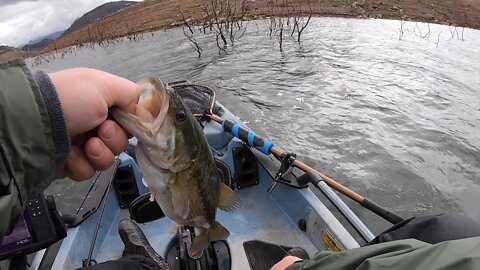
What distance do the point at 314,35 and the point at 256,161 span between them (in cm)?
2092

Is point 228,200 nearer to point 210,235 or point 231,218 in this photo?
point 210,235

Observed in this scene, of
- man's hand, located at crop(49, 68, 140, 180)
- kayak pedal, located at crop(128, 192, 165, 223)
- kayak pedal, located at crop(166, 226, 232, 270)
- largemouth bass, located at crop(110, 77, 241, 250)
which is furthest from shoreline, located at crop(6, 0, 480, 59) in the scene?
man's hand, located at crop(49, 68, 140, 180)

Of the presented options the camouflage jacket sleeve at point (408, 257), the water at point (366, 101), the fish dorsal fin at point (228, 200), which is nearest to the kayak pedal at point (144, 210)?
the fish dorsal fin at point (228, 200)

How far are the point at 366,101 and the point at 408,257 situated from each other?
11604mm

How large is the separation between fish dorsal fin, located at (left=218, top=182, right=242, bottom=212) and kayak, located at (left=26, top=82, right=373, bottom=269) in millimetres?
1483

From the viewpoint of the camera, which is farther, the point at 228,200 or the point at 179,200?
the point at 228,200

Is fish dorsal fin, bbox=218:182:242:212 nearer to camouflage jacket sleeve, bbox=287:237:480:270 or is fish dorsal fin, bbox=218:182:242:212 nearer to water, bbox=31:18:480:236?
camouflage jacket sleeve, bbox=287:237:480:270

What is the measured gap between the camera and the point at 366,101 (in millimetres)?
12258

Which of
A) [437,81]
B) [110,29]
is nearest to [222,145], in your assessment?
[437,81]

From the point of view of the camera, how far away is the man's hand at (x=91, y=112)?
55.6 inches

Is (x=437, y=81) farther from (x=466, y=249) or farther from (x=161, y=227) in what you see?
(x=466, y=249)

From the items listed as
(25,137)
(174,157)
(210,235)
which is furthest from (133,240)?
(25,137)

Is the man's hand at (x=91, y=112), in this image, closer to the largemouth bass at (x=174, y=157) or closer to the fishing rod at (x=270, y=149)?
the largemouth bass at (x=174, y=157)

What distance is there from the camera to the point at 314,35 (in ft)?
80.5
